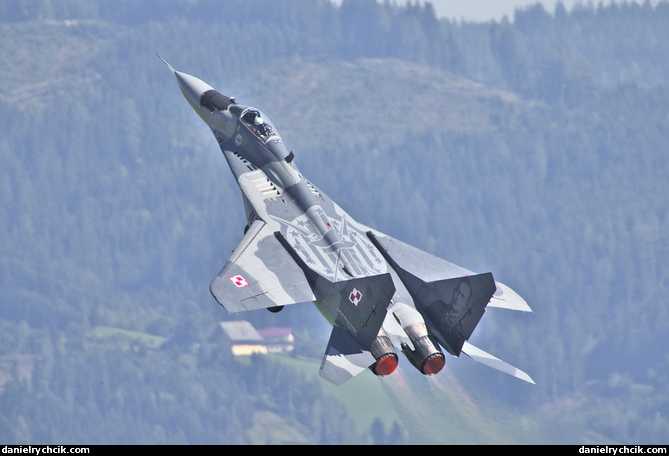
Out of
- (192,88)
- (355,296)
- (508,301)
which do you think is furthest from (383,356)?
(192,88)

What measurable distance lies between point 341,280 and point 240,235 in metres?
6.81

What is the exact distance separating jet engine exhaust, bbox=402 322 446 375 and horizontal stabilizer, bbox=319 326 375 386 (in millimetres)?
1599

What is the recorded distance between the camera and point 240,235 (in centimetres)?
4347

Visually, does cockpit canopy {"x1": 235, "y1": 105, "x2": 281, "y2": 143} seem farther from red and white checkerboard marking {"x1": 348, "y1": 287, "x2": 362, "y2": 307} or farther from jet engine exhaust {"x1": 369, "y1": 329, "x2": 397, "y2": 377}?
jet engine exhaust {"x1": 369, "y1": 329, "x2": 397, "y2": 377}

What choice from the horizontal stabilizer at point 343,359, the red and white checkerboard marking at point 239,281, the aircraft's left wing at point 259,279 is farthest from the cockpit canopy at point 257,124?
the horizontal stabilizer at point 343,359

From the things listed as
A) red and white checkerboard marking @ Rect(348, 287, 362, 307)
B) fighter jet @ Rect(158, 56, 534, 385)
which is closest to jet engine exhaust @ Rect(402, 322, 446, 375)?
fighter jet @ Rect(158, 56, 534, 385)

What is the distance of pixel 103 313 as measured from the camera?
378 ft

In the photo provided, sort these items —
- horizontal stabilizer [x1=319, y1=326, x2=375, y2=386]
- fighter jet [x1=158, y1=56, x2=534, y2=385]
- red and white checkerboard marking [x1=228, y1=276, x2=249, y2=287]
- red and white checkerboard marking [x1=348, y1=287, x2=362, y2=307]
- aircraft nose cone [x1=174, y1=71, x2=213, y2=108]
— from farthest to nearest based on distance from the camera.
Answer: aircraft nose cone [x1=174, y1=71, x2=213, y2=108] → red and white checkerboard marking [x1=228, y1=276, x2=249, y2=287] → red and white checkerboard marking [x1=348, y1=287, x2=362, y2=307] → fighter jet [x1=158, y1=56, x2=534, y2=385] → horizontal stabilizer [x1=319, y1=326, x2=375, y2=386]

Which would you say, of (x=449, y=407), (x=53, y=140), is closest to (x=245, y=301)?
(x=449, y=407)

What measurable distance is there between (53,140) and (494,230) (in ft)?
254

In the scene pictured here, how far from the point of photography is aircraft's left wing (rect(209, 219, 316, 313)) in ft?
125

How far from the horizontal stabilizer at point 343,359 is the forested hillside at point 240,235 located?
441 centimetres

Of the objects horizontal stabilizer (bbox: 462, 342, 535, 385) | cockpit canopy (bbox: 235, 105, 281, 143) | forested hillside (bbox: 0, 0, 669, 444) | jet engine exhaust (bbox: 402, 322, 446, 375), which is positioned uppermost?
cockpit canopy (bbox: 235, 105, 281, 143)

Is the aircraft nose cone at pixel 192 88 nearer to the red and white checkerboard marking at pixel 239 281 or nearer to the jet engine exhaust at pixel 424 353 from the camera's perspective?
the red and white checkerboard marking at pixel 239 281
